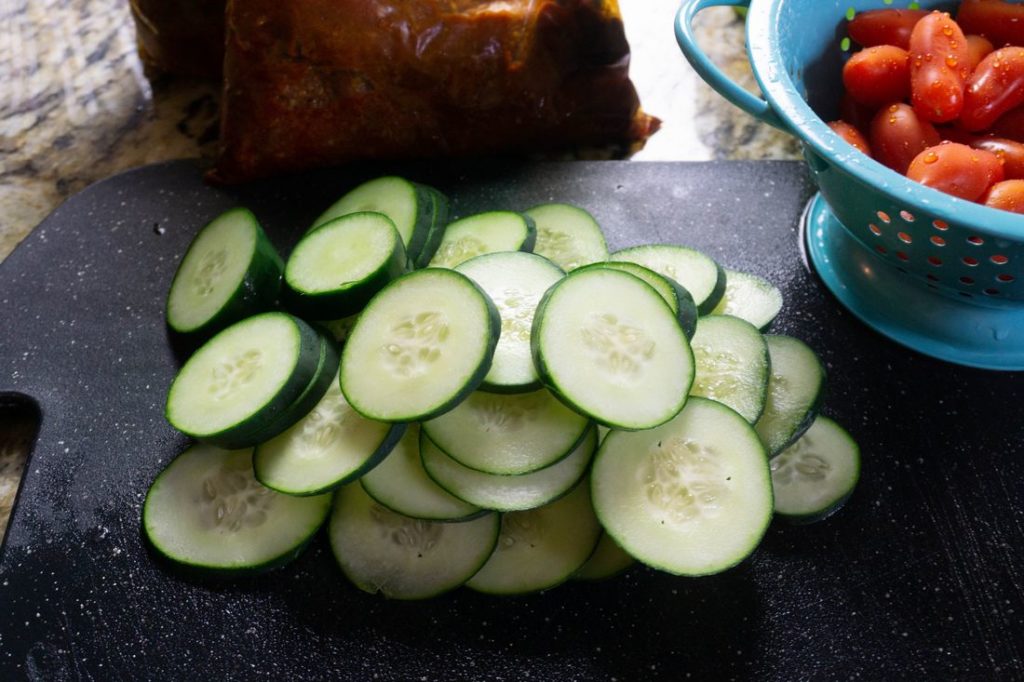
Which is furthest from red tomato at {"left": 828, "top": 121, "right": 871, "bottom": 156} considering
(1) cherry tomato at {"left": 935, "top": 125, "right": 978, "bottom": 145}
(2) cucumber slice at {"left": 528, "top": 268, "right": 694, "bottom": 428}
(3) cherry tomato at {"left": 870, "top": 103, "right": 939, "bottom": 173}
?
(2) cucumber slice at {"left": 528, "top": 268, "right": 694, "bottom": 428}

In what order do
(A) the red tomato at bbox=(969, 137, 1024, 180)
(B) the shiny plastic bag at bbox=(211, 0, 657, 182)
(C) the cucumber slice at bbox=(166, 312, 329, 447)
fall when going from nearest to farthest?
1. (C) the cucumber slice at bbox=(166, 312, 329, 447)
2. (A) the red tomato at bbox=(969, 137, 1024, 180)
3. (B) the shiny plastic bag at bbox=(211, 0, 657, 182)

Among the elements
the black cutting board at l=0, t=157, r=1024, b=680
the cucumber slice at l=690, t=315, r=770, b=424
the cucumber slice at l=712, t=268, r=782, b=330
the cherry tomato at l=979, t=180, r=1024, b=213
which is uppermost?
the cherry tomato at l=979, t=180, r=1024, b=213

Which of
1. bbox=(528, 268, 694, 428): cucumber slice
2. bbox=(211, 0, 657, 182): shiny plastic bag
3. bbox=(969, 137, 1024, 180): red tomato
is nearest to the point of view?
bbox=(528, 268, 694, 428): cucumber slice

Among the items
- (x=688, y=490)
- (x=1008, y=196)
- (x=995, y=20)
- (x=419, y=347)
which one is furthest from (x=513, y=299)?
(x=995, y=20)

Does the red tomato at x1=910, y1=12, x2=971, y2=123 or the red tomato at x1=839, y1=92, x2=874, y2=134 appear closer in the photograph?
the red tomato at x1=910, y1=12, x2=971, y2=123

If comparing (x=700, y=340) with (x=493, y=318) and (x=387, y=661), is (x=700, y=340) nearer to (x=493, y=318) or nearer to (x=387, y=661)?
(x=493, y=318)

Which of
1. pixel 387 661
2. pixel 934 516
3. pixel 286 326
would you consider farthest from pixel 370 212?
pixel 934 516

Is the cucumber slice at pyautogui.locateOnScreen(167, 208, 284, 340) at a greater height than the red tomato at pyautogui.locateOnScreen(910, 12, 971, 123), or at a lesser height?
lesser

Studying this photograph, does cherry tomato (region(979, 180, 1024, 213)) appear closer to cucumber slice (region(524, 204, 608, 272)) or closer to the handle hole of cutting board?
cucumber slice (region(524, 204, 608, 272))
